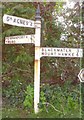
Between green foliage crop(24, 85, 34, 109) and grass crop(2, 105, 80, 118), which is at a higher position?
green foliage crop(24, 85, 34, 109)

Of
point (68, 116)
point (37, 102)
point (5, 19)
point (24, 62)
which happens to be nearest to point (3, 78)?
point (24, 62)

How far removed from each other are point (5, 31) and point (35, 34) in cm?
29

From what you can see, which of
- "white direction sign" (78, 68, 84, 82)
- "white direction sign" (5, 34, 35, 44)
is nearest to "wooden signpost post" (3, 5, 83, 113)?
"white direction sign" (5, 34, 35, 44)

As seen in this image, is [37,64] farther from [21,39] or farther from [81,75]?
[81,75]

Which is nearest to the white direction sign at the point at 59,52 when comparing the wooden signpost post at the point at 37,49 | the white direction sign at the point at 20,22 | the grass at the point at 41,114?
the wooden signpost post at the point at 37,49

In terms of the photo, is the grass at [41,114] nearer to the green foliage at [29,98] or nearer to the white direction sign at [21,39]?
the green foliage at [29,98]

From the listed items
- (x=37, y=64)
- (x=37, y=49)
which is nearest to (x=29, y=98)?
(x=37, y=64)

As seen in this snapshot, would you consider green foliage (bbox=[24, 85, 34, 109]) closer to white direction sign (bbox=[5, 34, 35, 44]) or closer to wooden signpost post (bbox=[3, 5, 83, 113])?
wooden signpost post (bbox=[3, 5, 83, 113])

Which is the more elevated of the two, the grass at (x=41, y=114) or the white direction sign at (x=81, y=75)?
the white direction sign at (x=81, y=75)

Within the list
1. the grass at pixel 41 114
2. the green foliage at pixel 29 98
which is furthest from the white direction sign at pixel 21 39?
the grass at pixel 41 114

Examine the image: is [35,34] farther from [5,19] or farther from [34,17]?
[5,19]

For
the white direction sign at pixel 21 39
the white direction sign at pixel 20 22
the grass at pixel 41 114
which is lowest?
A: the grass at pixel 41 114

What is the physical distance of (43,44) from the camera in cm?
225

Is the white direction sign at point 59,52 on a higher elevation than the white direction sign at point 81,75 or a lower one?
higher
